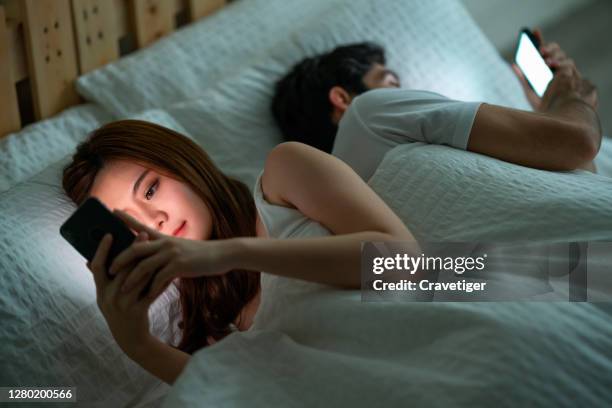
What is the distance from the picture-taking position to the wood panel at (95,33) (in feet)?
5.12

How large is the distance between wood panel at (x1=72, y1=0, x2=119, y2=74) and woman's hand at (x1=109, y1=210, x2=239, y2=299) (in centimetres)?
80

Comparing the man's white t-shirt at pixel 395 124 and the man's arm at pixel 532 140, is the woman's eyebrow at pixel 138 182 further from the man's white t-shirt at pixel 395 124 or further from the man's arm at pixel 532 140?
the man's arm at pixel 532 140

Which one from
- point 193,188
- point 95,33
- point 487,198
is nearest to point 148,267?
point 193,188

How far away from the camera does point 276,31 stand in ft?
6.10

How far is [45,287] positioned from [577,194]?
34.0 inches

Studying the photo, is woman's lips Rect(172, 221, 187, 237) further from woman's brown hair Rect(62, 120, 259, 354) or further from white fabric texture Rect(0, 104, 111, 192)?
white fabric texture Rect(0, 104, 111, 192)

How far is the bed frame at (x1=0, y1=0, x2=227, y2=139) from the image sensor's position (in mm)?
1418

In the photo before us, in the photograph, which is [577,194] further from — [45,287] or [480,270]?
[45,287]

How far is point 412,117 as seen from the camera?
1.28 metres

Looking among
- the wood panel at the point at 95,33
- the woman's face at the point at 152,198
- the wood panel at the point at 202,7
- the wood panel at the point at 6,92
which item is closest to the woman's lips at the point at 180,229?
the woman's face at the point at 152,198

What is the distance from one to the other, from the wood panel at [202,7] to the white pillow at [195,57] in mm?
60

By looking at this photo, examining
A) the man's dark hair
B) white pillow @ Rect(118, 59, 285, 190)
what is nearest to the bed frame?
white pillow @ Rect(118, 59, 285, 190)

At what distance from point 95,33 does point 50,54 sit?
15 centimetres

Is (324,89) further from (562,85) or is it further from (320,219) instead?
(320,219)
